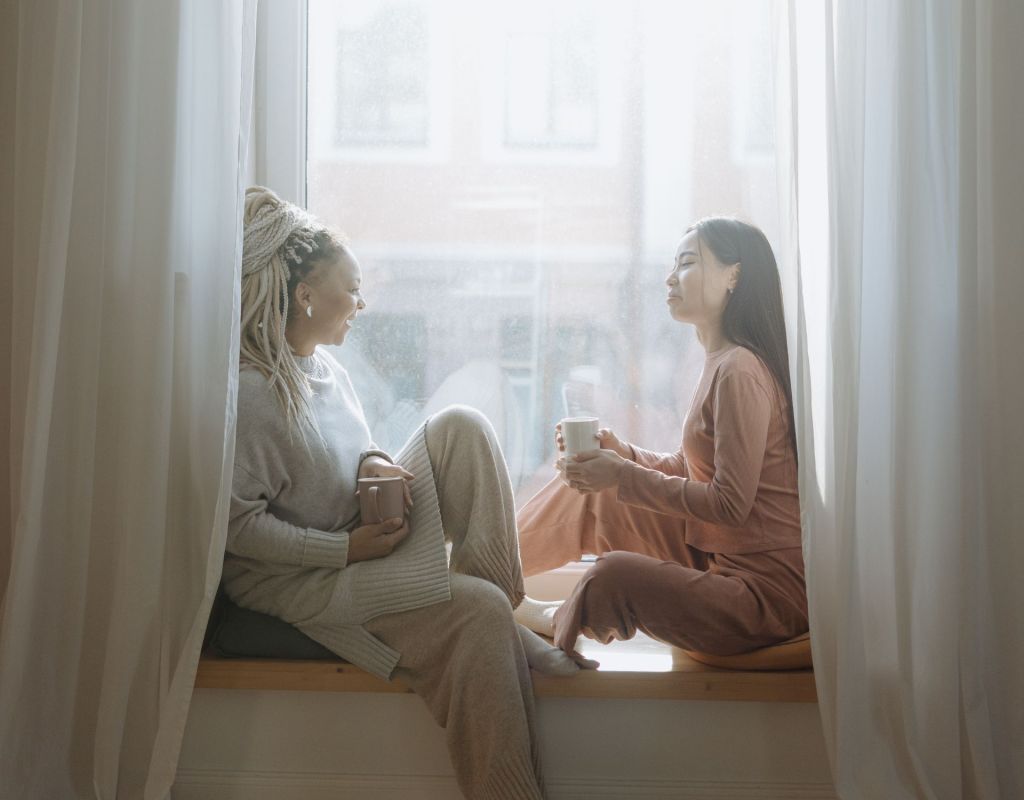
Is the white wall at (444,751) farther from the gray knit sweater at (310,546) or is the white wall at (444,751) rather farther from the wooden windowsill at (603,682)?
the gray knit sweater at (310,546)

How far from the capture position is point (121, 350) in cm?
158

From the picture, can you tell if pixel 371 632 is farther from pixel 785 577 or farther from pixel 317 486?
pixel 785 577

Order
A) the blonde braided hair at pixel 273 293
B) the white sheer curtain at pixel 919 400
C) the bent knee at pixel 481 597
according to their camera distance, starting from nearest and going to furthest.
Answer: the white sheer curtain at pixel 919 400
the bent knee at pixel 481 597
the blonde braided hair at pixel 273 293

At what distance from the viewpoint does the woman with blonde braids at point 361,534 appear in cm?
155

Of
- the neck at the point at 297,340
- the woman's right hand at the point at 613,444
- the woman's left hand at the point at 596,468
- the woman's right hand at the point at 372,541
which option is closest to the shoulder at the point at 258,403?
the neck at the point at 297,340

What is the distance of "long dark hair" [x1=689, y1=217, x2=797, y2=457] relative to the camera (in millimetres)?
1802

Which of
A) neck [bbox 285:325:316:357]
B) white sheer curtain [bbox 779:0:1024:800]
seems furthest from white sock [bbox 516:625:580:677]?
neck [bbox 285:325:316:357]

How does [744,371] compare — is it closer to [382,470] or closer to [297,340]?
[382,470]

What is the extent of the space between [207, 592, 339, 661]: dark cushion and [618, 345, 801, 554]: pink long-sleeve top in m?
0.57

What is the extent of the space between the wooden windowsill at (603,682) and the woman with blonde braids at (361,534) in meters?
0.03

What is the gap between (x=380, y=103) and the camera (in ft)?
6.63

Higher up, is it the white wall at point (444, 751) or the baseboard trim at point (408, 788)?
the white wall at point (444, 751)

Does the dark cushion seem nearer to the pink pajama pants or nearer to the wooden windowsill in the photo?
the wooden windowsill

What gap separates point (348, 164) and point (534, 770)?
1.19 meters
